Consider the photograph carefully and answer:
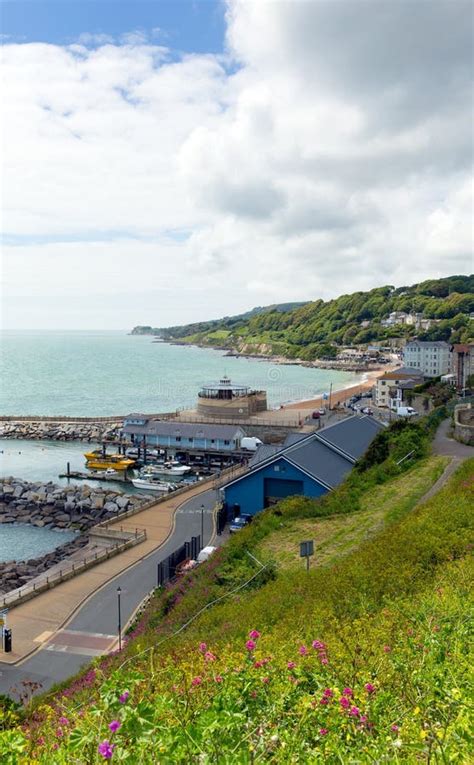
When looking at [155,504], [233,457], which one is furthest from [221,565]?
[233,457]

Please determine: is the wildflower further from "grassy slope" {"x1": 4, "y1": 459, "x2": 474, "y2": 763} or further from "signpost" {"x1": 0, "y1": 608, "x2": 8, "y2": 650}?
"signpost" {"x1": 0, "y1": 608, "x2": 8, "y2": 650}

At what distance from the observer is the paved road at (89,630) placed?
13930 mm

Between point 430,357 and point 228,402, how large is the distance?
3749 cm

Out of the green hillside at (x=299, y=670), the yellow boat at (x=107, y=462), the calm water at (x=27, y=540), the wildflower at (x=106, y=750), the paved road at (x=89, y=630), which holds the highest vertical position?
the wildflower at (x=106, y=750)

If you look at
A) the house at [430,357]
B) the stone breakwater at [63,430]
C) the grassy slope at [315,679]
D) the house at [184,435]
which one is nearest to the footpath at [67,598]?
the grassy slope at [315,679]

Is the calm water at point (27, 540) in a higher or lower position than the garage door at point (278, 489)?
lower

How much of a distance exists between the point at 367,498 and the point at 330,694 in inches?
546

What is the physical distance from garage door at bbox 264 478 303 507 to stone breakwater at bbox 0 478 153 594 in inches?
381

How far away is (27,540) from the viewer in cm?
2834

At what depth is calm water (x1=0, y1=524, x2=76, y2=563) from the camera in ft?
86.1

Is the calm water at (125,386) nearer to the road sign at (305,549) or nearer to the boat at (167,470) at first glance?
the boat at (167,470)

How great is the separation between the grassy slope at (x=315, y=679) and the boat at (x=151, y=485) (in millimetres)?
28359

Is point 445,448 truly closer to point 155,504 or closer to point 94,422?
point 155,504

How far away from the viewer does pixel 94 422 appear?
61062mm
